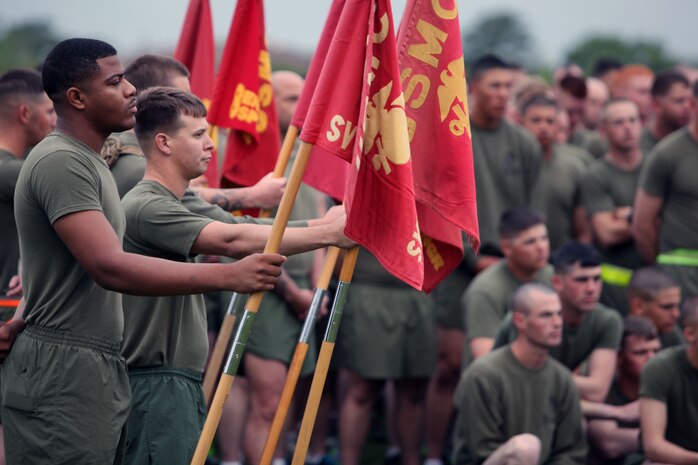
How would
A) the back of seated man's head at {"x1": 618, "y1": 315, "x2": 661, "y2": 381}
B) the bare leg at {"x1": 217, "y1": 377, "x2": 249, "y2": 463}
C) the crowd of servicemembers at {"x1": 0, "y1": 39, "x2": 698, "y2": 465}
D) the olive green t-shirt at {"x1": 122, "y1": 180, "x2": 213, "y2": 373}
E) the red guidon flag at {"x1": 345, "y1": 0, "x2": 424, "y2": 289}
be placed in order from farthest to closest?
the back of seated man's head at {"x1": 618, "y1": 315, "x2": 661, "y2": 381}
the bare leg at {"x1": 217, "y1": 377, "x2": 249, "y2": 463}
the red guidon flag at {"x1": 345, "y1": 0, "x2": 424, "y2": 289}
the olive green t-shirt at {"x1": 122, "y1": 180, "x2": 213, "y2": 373}
the crowd of servicemembers at {"x1": 0, "y1": 39, "x2": 698, "y2": 465}

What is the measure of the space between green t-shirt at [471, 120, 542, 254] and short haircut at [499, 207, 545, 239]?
47 cm

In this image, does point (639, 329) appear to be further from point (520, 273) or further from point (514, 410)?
point (514, 410)

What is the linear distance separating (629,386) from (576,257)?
2.89 feet

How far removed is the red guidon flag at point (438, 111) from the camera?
17.0 ft

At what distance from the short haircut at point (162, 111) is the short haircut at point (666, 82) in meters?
5.73

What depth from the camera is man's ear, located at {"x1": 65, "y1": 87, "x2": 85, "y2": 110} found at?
438cm

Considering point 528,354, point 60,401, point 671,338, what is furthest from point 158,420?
point 671,338

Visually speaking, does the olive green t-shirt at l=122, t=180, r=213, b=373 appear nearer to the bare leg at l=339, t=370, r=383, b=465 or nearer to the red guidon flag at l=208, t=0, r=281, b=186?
the red guidon flag at l=208, t=0, r=281, b=186

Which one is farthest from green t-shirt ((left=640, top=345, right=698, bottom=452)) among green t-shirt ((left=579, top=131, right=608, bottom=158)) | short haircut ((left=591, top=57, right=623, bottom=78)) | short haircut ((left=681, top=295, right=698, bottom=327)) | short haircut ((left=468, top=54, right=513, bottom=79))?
short haircut ((left=591, top=57, right=623, bottom=78))

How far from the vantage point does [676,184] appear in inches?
344

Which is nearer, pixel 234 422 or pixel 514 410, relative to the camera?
pixel 514 410

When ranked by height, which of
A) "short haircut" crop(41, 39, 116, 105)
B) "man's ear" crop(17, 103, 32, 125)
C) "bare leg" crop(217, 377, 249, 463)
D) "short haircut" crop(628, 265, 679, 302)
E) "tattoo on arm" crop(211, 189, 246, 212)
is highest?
"short haircut" crop(41, 39, 116, 105)

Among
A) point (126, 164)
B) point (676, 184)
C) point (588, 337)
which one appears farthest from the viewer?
point (676, 184)

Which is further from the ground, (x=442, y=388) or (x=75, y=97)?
(x=75, y=97)
